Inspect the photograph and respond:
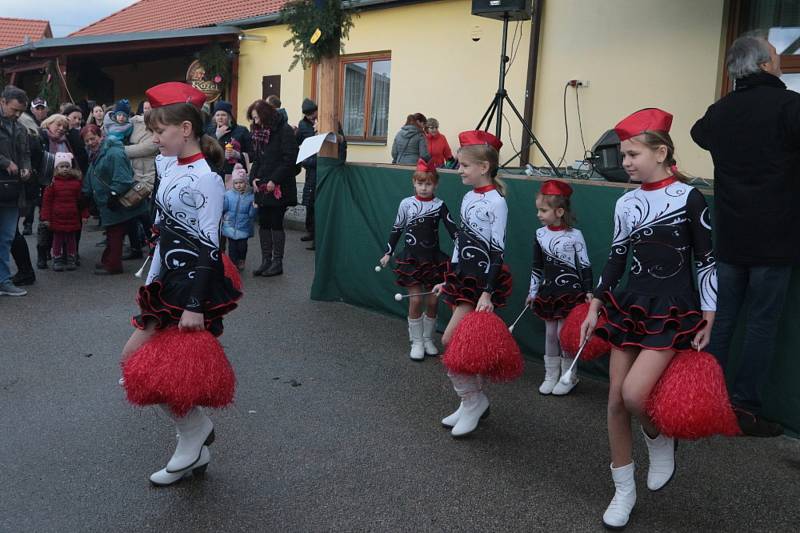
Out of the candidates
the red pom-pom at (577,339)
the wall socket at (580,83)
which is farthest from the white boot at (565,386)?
the wall socket at (580,83)

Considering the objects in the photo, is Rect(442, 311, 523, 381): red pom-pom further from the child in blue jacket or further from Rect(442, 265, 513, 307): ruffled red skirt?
the child in blue jacket

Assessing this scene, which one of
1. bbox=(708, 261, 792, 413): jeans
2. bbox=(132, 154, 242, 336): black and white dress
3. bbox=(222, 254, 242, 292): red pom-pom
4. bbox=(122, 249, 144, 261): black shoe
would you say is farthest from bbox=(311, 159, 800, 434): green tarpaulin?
bbox=(122, 249, 144, 261): black shoe

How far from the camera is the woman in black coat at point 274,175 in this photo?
9062 mm

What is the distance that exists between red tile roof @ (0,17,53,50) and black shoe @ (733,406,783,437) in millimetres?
42151

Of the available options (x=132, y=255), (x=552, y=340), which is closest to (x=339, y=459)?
(x=552, y=340)

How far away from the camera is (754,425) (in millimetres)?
4637

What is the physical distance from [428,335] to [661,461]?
2956 millimetres

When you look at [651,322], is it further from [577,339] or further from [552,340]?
[552,340]

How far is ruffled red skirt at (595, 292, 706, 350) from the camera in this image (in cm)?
341

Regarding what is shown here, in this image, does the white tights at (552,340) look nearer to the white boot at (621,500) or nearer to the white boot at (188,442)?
the white boot at (621,500)

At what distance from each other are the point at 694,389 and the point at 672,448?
0.42 meters

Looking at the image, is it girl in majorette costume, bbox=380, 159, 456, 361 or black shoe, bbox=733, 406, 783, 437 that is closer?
black shoe, bbox=733, 406, 783, 437

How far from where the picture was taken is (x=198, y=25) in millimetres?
18828

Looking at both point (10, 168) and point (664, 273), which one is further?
point (10, 168)
